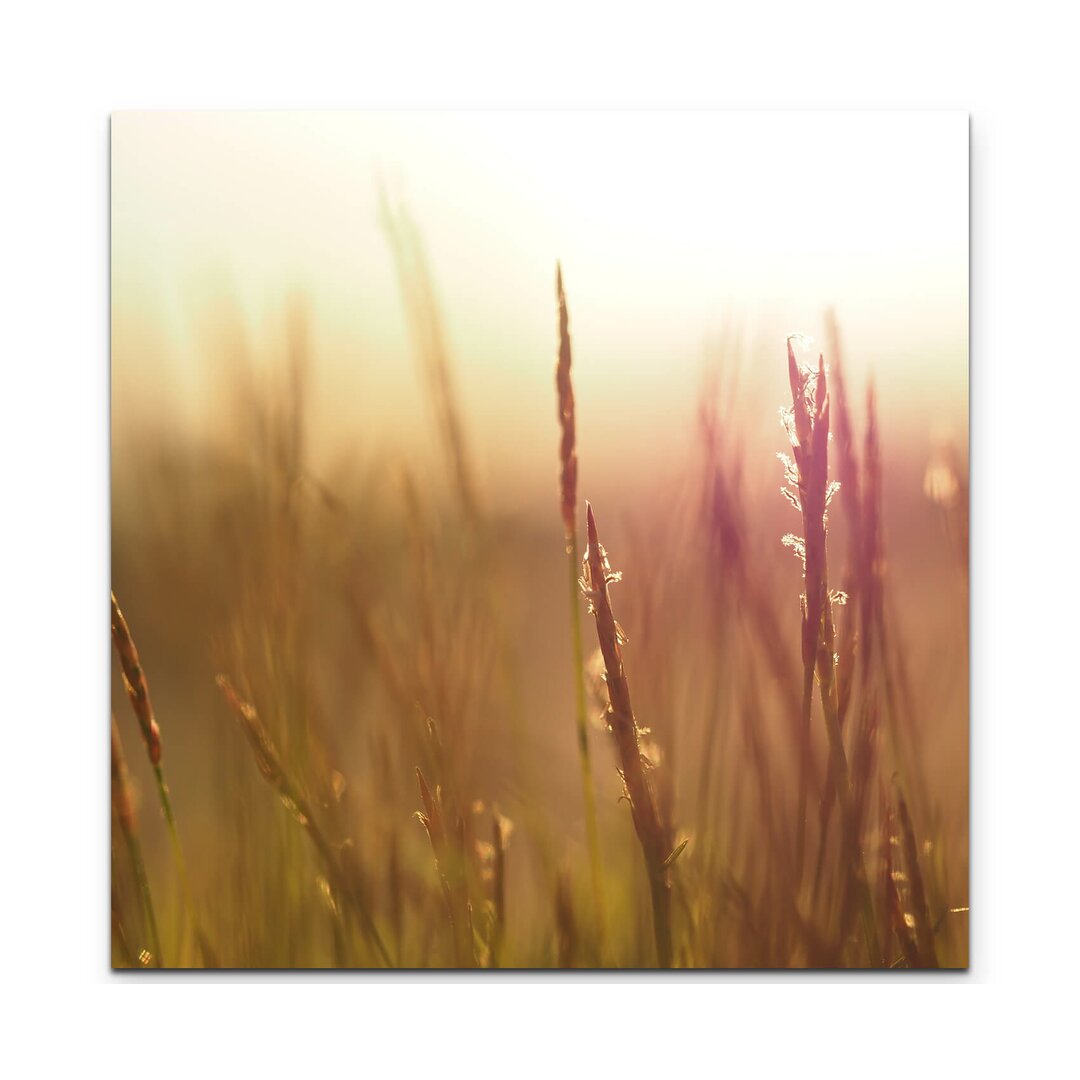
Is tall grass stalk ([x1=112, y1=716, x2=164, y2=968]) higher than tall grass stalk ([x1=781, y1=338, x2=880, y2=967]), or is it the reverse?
tall grass stalk ([x1=781, y1=338, x2=880, y2=967])

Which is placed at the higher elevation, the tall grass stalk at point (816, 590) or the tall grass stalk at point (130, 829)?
the tall grass stalk at point (816, 590)

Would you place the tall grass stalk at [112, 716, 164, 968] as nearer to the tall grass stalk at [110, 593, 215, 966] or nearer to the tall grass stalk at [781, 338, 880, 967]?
the tall grass stalk at [110, 593, 215, 966]

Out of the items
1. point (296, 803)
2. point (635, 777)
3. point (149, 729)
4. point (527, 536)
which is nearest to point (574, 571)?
point (527, 536)

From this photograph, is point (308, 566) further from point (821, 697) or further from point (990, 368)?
point (990, 368)

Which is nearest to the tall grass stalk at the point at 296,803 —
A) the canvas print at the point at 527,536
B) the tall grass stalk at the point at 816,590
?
the canvas print at the point at 527,536

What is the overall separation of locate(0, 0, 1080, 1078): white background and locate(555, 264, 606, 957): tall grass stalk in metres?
0.15

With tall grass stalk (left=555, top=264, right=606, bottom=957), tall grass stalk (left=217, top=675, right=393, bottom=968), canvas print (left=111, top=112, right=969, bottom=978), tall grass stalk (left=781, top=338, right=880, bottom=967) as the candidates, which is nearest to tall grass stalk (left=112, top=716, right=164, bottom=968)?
canvas print (left=111, top=112, right=969, bottom=978)

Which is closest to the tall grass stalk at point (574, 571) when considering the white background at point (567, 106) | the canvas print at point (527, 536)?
the canvas print at point (527, 536)

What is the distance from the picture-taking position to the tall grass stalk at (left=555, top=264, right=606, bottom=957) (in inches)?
57.9

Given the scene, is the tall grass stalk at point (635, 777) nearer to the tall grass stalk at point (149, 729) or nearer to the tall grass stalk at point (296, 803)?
the tall grass stalk at point (296, 803)

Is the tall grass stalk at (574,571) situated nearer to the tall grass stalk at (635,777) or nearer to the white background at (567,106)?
the tall grass stalk at (635,777)

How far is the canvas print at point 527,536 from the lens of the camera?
148 cm

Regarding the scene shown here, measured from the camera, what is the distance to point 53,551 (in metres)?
1.51

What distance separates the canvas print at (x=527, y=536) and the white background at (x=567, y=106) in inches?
1.7
